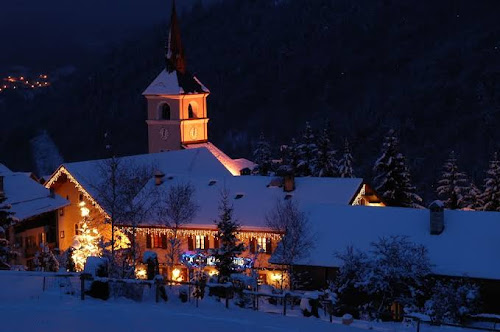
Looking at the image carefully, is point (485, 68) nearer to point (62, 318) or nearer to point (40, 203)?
point (40, 203)

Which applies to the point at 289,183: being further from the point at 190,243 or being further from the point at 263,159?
the point at 263,159

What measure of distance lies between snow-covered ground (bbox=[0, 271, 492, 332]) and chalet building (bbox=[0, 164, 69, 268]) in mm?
28661

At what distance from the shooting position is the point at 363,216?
4359 centimetres

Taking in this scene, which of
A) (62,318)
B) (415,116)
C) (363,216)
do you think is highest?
(415,116)

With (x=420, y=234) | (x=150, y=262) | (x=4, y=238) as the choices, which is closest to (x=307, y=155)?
(x=420, y=234)

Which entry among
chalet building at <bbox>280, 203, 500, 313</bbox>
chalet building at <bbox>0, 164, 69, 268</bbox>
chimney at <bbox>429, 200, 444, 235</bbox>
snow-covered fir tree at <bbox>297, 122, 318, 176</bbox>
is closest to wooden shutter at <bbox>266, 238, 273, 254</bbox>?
chalet building at <bbox>280, 203, 500, 313</bbox>

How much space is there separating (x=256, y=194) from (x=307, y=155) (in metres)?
15.4

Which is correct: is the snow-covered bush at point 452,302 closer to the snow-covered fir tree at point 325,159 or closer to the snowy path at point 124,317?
the snowy path at point 124,317

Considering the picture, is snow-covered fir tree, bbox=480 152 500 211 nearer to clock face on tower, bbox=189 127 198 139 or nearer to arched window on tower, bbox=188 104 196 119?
clock face on tower, bbox=189 127 198 139

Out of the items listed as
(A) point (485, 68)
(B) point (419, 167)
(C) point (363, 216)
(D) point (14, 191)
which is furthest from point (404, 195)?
(A) point (485, 68)

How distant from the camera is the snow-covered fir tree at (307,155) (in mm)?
65688

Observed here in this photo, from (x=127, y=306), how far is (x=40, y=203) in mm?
33877

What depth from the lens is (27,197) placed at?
5784 centimetres

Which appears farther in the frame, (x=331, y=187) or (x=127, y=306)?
(x=331, y=187)
